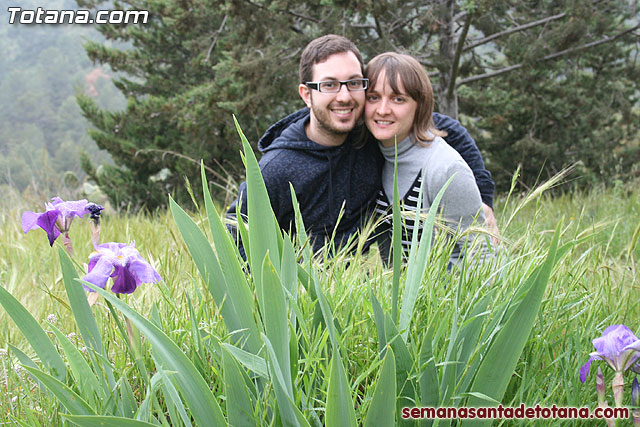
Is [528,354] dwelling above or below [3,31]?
below

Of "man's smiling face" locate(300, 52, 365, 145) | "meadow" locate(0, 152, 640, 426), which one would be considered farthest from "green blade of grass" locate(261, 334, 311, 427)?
"man's smiling face" locate(300, 52, 365, 145)

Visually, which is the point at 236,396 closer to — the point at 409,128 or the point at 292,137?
the point at 409,128

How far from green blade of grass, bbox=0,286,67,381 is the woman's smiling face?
1.75 metres

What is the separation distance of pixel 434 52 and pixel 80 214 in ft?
21.1

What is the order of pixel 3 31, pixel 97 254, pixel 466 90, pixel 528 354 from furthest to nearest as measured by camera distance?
pixel 3 31 → pixel 466 90 → pixel 528 354 → pixel 97 254

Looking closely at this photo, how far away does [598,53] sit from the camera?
882 centimetres

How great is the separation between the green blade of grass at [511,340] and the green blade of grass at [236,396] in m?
0.40

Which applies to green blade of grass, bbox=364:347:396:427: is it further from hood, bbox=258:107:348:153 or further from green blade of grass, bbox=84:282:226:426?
hood, bbox=258:107:348:153

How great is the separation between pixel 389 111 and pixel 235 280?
1606 mm

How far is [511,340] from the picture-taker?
849 mm

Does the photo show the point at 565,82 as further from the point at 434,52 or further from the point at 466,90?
the point at 434,52

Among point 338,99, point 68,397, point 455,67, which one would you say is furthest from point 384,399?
point 455,67

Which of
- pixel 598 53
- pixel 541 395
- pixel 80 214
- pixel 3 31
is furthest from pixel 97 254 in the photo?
pixel 3 31

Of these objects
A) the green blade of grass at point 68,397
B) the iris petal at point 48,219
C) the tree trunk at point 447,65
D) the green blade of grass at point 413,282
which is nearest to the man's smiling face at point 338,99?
the green blade of grass at point 413,282
